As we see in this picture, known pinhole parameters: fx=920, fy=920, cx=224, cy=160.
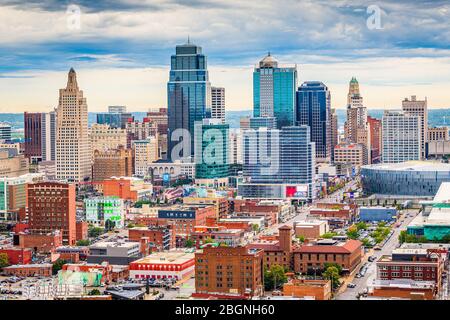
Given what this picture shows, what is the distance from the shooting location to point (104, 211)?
37.7 ft

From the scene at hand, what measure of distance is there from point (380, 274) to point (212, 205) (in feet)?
17.8

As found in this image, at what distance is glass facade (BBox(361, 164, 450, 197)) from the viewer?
45.3ft

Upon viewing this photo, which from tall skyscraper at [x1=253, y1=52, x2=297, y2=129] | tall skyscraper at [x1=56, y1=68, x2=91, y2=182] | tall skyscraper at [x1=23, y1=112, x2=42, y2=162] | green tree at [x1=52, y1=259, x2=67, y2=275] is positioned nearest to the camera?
green tree at [x1=52, y1=259, x2=67, y2=275]

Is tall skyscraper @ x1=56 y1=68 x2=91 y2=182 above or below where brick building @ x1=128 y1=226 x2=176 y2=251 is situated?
above

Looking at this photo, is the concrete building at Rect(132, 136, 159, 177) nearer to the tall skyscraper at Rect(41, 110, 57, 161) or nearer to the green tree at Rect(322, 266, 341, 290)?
the tall skyscraper at Rect(41, 110, 57, 161)

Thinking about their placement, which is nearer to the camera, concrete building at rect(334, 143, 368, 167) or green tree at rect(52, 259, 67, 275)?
green tree at rect(52, 259, 67, 275)

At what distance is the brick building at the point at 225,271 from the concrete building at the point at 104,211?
5066 mm

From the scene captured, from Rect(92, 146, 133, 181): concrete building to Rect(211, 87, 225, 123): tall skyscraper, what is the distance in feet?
7.81

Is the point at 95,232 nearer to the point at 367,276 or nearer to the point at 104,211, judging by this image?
the point at 104,211

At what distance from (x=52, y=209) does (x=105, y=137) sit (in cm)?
891

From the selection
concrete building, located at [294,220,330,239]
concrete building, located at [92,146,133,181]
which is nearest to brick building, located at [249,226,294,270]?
concrete building, located at [294,220,330,239]

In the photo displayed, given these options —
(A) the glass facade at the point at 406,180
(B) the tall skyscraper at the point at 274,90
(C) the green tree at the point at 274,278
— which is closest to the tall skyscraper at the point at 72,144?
(B) the tall skyscraper at the point at 274,90

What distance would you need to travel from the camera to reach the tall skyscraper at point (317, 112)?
20.4 m

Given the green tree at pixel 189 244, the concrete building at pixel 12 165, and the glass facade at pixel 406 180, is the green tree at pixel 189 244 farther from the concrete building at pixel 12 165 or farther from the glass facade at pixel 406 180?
the concrete building at pixel 12 165
